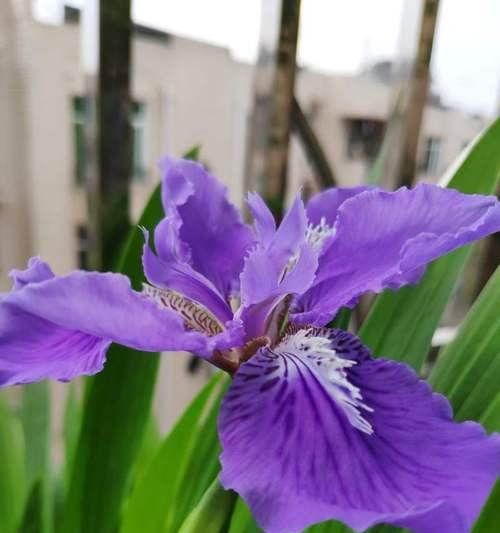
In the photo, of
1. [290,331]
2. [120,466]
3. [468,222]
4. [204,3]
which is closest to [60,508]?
[120,466]

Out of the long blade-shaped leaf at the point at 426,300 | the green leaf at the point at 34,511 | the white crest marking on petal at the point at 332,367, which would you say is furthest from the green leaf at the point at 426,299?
the green leaf at the point at 34,511

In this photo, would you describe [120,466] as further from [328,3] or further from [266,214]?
[328,3]

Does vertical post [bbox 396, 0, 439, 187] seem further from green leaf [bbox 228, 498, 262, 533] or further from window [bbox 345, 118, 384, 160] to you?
green leaf [bbox 228, 498, 262, 533]

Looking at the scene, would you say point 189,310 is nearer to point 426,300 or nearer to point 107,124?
point 426,300

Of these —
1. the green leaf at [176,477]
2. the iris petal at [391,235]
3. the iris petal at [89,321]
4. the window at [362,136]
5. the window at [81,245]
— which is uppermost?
the window at [362,136]

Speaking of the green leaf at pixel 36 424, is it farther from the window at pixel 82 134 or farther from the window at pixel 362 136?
the window at pixel 362 136

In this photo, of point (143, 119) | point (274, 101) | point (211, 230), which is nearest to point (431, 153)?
point (274, 101)
